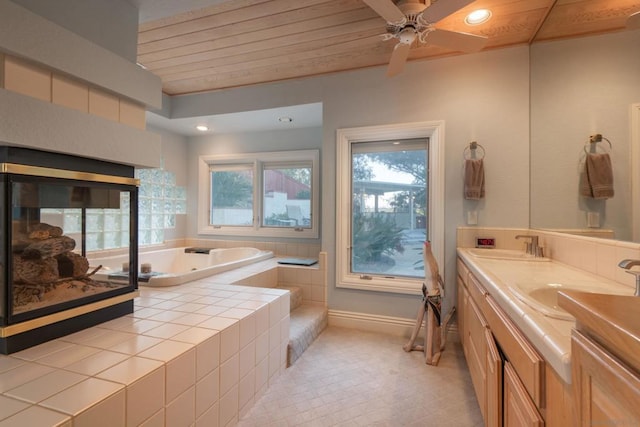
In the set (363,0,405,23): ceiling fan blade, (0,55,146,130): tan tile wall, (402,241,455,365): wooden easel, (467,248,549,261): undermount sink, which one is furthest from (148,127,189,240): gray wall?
(467,248,549,261): undermount sink

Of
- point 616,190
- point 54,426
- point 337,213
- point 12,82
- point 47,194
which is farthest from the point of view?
point 337,213

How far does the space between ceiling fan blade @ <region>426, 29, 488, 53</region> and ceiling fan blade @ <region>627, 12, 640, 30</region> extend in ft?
2.06

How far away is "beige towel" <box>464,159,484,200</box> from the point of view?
233 centimetres

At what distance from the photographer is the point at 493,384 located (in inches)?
46.8

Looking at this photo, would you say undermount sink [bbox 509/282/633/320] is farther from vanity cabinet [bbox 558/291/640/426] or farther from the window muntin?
the window muntin

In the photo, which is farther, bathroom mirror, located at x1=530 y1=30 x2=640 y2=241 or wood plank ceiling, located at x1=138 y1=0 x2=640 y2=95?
wood plank ceiling, located at x1=138 y1=0 x2=640 y2=95

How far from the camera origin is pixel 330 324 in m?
2.81

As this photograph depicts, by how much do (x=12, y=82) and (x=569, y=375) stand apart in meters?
1.98

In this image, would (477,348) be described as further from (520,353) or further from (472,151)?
(472,151)

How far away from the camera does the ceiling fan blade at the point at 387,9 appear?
4.81 ft

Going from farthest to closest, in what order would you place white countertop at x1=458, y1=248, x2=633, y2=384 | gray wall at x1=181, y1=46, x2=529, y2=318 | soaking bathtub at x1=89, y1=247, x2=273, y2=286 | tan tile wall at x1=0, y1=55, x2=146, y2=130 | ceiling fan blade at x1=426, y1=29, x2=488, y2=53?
soaking bathtub at x1=89, y1=247, x2=273, y2=286 < gray wall at x1=181, y1=46, x2=529, y2=318 < ceiling fan blade at x1=426, y1=29, x2=488, y2=53 < tan tile wall at x1=0, y1=55, x2=146, y2=130 < white countertop at x1=458, y1=248, x2=633, y2=384

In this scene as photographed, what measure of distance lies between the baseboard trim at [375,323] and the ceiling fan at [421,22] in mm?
2152

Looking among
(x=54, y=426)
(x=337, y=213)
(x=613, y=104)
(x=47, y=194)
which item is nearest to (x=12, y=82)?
(x=47, y=194)

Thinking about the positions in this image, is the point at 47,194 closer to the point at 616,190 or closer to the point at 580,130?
the point at 616,190
